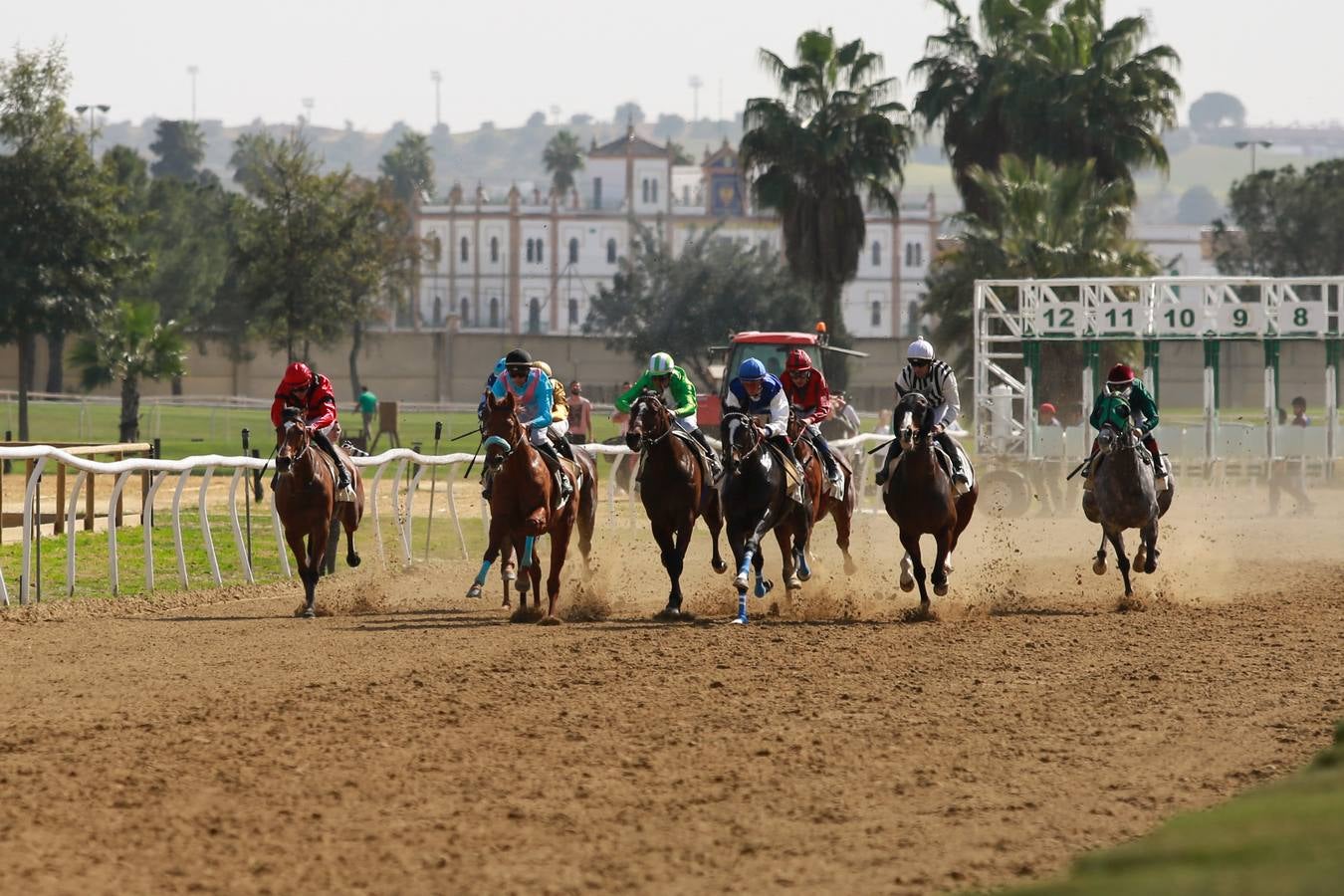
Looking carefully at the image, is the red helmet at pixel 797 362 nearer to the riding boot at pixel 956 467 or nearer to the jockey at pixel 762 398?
the jockey at pixel 762 398

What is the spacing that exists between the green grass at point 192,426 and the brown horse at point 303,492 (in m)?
25.0

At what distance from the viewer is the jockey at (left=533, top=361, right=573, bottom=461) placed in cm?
1531

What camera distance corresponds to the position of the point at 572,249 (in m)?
138

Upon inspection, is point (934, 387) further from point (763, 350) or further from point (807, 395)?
point (763, 350)

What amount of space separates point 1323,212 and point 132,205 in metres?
50.3

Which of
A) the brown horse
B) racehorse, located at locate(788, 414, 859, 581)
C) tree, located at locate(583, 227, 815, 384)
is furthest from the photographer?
tree, located at locate(583, 227, 815, 384)

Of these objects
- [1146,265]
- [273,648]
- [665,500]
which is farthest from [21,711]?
[1146,265]

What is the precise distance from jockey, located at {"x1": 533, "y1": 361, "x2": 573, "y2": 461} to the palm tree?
37344mm

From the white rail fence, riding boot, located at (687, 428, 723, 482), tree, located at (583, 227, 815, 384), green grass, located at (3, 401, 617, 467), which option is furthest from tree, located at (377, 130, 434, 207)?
riding boot, located at (687, 428, 723, 482)

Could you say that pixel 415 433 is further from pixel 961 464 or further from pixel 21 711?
pixel 21 711

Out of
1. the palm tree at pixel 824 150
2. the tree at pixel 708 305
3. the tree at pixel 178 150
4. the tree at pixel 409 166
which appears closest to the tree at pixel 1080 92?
the palm tree at pixel 824 150

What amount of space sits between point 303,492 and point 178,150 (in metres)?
183

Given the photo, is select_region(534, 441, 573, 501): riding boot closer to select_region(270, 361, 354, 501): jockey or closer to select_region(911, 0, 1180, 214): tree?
select_region(270, 361, 354, 501): jockey

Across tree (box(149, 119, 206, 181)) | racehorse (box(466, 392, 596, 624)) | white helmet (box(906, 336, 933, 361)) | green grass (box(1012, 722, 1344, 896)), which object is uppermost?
tree (box(149, 119, 206, 181))
